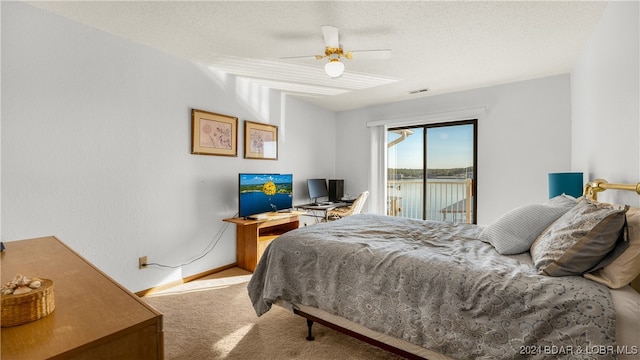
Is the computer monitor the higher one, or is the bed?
the computer monitor

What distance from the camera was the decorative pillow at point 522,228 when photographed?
5.54 ft

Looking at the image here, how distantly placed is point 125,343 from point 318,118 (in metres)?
4.56

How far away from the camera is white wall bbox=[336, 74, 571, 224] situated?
138 inches

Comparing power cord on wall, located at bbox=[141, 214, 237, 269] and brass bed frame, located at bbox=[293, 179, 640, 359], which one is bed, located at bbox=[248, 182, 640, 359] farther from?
power cord on wall, located at bbox=[141, 214, 237, 269]

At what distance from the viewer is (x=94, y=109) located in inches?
97.4

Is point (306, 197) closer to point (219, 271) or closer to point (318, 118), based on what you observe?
point (318, 118)

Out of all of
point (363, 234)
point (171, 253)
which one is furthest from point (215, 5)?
point (171, 253)

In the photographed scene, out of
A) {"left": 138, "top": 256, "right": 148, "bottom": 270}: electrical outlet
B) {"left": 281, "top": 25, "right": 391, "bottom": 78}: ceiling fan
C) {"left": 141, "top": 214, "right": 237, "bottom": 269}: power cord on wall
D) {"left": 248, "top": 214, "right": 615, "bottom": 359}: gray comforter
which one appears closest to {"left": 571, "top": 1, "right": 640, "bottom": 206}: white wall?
{"left": 248, "top": 214, "right": 615, "bottom": 359}: gray comforter

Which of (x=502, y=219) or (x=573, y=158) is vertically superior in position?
(x=573, y=158)

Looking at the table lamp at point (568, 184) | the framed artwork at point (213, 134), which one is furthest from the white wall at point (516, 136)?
the framed artwork at point (213, 134)

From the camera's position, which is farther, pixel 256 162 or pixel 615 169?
pixel 256 162

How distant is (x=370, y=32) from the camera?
243 cm

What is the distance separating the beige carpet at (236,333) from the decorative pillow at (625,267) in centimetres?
124

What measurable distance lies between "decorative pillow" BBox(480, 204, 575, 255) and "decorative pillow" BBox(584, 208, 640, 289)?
423mm
